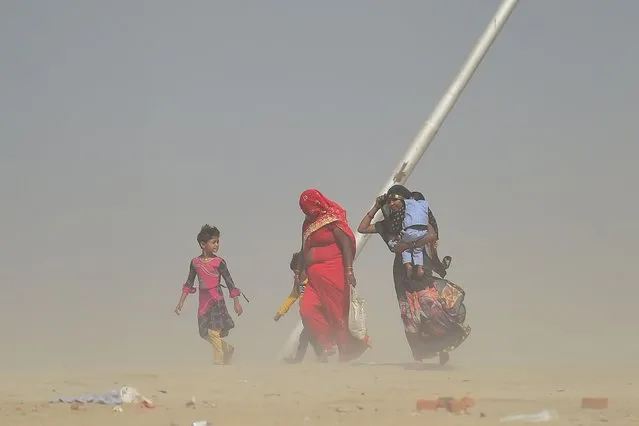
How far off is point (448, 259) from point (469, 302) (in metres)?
16.2

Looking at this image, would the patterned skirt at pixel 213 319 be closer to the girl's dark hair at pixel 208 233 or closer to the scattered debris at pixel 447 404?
the girl's dark hair at pixel 208 233

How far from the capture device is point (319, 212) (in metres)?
12.6

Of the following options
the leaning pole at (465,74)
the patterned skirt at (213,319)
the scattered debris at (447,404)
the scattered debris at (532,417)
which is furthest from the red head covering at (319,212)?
the scattered debris at (532,417)

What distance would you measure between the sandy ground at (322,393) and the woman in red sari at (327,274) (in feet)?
2.24

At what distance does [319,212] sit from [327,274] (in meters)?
0.57

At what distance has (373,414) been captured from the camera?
7965mm

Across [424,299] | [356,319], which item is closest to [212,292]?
[356,319]

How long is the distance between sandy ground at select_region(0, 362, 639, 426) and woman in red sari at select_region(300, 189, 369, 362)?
682mm

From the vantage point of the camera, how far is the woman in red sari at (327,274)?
1257 cm

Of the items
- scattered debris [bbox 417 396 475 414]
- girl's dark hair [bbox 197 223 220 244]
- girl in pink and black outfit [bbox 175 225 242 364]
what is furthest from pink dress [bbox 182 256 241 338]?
scattered debris [bbox 417 396 475 414]

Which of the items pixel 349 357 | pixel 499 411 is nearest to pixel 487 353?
pixel 349 357

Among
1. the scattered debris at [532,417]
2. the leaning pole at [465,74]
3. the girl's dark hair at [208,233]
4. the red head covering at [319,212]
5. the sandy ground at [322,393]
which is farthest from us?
the leaning pole at [465,74]

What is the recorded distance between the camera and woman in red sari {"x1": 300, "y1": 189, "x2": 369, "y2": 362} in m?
12.6

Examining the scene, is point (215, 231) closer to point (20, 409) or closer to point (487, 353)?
point (20, 409)
